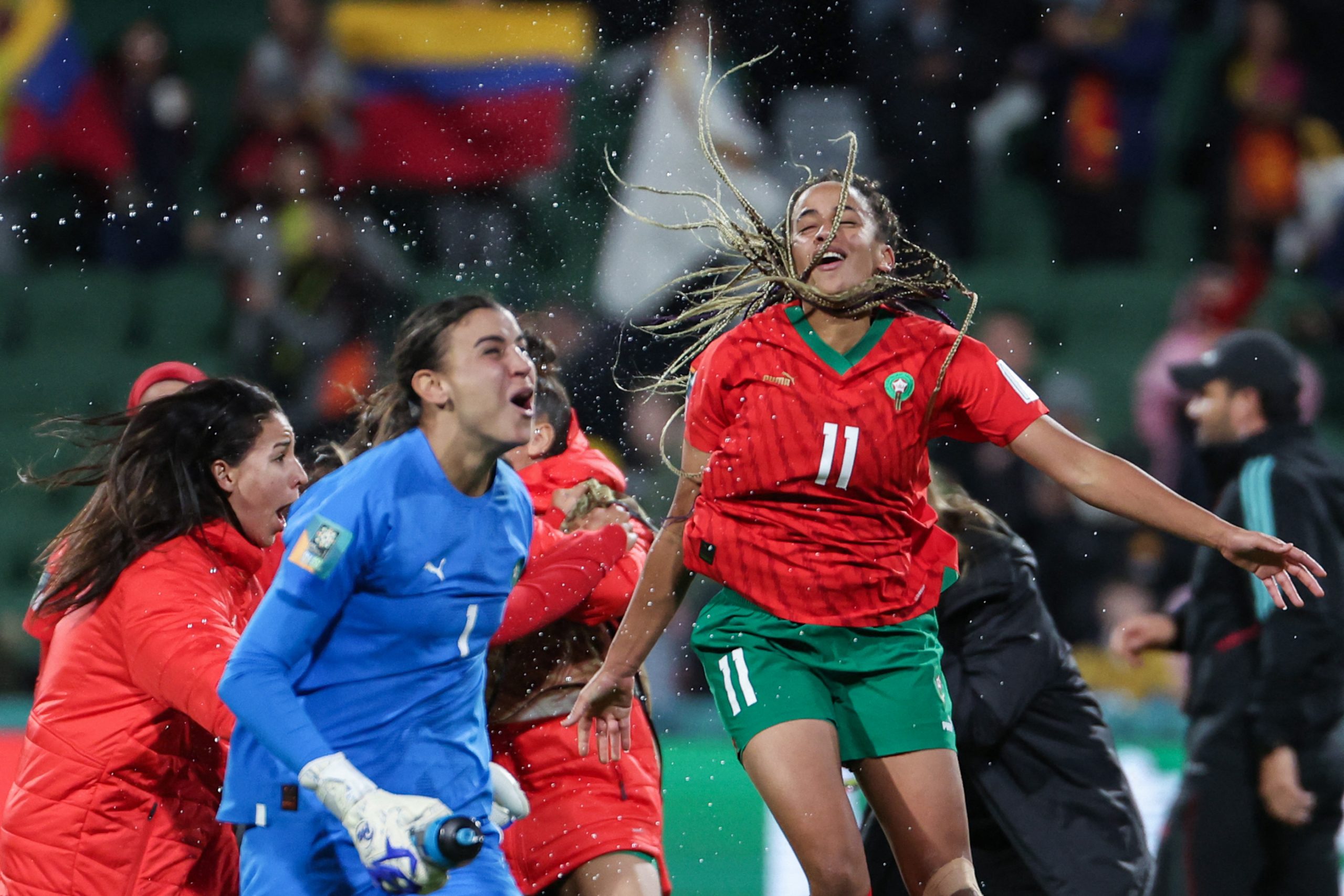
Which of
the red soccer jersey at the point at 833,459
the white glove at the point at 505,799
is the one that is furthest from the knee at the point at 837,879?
the white glove at the point at 505,799

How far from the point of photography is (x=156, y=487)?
162 inches

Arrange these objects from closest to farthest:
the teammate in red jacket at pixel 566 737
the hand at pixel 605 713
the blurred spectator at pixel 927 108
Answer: the hand at pixel 605 713
the teammate in red jacket at pixel 566 737
the blurred spectator at pixel 927 108

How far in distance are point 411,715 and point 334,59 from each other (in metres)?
9.05

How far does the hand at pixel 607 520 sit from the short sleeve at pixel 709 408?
484 mm

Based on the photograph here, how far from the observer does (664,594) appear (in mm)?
4309

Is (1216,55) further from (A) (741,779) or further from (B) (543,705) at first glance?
(B) (543,705)

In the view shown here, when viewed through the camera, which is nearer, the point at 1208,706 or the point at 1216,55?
the point at 1208,706

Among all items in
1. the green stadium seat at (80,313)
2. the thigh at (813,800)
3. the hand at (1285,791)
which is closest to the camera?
the thigh at (813,800)

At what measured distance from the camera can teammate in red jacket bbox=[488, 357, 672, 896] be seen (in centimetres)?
448

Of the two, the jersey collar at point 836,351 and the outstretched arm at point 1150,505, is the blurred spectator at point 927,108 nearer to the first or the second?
the jersey collar at point 836,351

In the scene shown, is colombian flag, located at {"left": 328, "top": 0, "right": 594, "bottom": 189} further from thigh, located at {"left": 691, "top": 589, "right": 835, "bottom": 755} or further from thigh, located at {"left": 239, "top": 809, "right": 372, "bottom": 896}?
thigh, located at {"left": 239, "top": 809, "right": 372, "bottom": 896}

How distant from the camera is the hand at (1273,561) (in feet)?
12.6

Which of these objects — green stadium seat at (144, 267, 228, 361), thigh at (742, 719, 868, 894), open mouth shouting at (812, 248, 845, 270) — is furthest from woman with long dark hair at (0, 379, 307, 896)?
green stadium seat at (144, 267, 228, 361)

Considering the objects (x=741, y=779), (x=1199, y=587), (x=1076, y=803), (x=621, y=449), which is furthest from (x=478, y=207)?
(x=1076, y=803)
